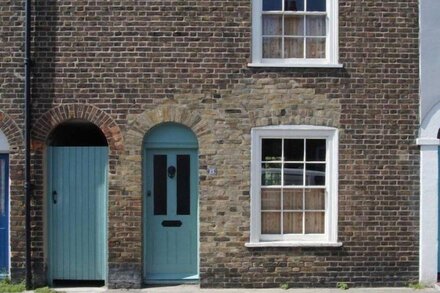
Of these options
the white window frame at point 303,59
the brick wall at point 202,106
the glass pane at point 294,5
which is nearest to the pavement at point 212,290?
the brick wall at point 202,106

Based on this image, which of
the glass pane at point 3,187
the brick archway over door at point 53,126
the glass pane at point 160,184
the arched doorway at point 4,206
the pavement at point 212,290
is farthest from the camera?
the glass pane at point 160,184

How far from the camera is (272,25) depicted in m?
9.83

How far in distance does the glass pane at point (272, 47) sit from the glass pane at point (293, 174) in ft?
6.07

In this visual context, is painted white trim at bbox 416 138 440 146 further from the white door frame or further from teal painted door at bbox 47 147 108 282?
teal painted door at bbox 47 147 108 282

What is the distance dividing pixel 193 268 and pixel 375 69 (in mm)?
4468

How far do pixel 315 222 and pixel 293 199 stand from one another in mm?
534

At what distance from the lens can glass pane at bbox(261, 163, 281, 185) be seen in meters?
9.78

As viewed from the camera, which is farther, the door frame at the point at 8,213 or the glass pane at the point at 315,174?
the glass pane at the point at 315,174

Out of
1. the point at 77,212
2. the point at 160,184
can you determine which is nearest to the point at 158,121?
the point at 160,184

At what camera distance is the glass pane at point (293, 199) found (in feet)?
32.1

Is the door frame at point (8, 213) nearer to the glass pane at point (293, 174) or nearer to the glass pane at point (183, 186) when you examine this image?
the glass pane at point (183, 186)

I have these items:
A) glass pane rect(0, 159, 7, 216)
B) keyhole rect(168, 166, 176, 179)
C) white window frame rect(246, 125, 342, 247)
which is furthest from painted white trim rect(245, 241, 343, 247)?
glass pane rect(0, 159, 7, 216)

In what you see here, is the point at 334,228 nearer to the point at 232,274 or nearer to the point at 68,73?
the point at 232,274

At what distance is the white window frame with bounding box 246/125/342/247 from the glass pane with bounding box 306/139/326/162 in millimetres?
88
